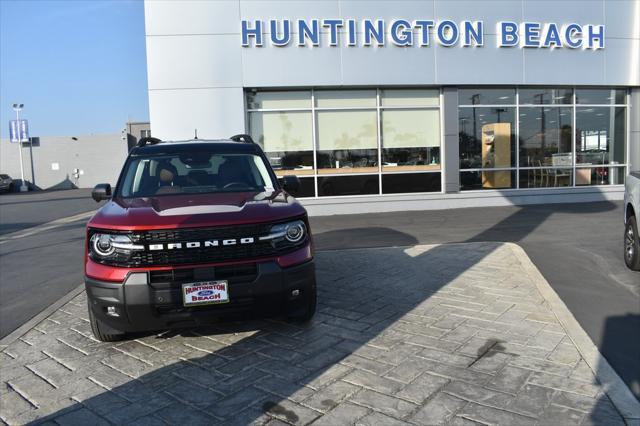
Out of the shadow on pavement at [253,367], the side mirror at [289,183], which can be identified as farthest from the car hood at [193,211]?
the shadow on pavement at [253,367]

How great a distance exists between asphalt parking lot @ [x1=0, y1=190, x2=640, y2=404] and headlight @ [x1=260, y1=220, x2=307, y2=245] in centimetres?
275

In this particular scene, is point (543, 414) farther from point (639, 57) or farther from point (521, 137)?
point (639, 57)

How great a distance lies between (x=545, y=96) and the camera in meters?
14.5

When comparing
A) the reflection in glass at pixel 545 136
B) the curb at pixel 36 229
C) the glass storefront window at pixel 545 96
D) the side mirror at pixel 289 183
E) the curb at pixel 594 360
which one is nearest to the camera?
the curb at pixel 594 360

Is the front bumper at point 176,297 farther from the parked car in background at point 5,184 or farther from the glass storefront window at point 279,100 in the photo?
the parked car in background at point 5,184

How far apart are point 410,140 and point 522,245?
6.16 m

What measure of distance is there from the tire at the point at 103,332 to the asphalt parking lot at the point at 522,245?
1432 millimetres

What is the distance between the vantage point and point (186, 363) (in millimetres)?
4141

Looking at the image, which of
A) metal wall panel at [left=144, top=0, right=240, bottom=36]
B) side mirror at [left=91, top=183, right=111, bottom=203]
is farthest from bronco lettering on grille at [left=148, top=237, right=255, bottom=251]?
metal wall panel at [left=144, top=0, right=240, bottom=36]

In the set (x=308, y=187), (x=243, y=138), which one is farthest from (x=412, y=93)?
(x=243, y=138)

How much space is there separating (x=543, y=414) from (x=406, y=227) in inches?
307

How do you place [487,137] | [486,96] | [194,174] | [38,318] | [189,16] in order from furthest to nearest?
[487,137] → [486,96] → [189,16] → [38,318] → [194,174]

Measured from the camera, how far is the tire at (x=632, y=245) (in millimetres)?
6441

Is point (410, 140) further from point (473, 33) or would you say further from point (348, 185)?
point (473, 33)
